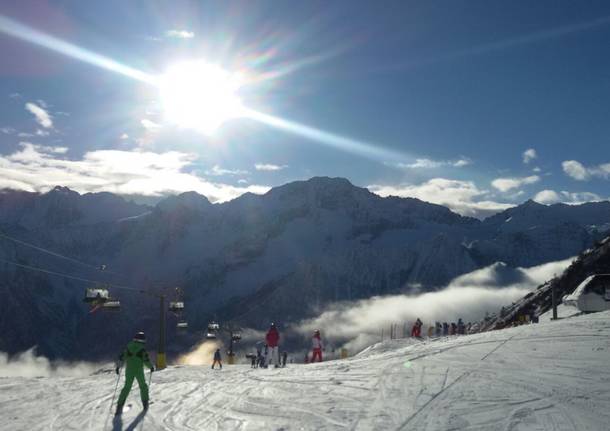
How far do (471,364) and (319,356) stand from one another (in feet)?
50.8

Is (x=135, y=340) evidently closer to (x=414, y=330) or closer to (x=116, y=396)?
(x=116, y=396)

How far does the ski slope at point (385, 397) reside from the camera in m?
10.7

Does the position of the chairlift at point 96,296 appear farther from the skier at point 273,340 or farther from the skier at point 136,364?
the skier at point 136,364

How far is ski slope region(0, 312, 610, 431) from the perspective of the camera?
1072 cm

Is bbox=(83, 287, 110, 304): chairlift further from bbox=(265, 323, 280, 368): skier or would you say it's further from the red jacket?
the red jacket

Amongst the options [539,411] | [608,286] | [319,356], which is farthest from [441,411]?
[608,286]

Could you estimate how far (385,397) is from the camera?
1277 cm

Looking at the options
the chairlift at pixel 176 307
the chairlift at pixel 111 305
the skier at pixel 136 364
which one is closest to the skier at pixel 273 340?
the skier at pixel 136 364

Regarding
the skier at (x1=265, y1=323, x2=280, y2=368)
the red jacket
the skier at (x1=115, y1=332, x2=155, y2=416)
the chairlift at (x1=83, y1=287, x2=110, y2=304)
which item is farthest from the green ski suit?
the chairlift at (x1=83, y1=287, x2=110, y2=304)

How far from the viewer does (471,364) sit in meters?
16.6

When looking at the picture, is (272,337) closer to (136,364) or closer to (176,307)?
(136,364)

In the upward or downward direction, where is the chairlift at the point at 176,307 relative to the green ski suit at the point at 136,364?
upward

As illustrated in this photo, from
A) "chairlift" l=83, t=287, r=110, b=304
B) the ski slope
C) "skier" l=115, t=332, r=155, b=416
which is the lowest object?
the ski slope

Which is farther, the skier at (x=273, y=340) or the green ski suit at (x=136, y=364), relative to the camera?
the skier at (x=273, y=340)
